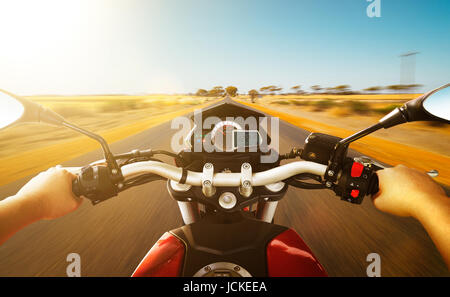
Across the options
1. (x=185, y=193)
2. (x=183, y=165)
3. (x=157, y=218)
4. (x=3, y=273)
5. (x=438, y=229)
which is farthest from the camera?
(x=157, y=218)

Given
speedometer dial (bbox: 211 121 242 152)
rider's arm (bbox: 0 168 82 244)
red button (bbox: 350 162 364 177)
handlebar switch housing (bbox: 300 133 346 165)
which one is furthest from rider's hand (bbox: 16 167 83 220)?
red button (bbox: 350 162 364 177)

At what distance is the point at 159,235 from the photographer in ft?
8.93

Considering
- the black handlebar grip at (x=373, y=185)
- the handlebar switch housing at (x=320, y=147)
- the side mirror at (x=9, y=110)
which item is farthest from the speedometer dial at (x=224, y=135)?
the side mirror at (x=9, y=110)

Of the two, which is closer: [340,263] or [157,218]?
[340,263]

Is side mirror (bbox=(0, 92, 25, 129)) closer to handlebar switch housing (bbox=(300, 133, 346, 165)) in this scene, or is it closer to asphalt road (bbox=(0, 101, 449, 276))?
handlebar switch housing (bbox=(300, 133, 346, 165))

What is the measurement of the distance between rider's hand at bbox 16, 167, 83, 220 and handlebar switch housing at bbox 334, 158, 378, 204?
1.34 metres

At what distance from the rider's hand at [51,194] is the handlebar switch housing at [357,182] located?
134 centimetres

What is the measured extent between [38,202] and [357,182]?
1.45 meters

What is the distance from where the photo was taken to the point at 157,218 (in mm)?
3107

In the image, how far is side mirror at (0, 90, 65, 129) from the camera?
93 cm
